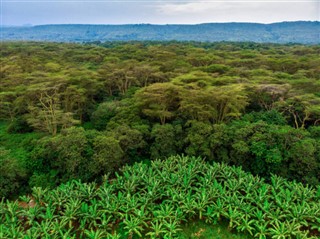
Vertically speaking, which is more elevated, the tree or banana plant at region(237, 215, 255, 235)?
the tree

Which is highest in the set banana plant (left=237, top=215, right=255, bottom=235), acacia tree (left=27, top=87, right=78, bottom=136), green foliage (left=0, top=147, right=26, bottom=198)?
acacia tree (left=27, top=87, right=78, bottom=136)

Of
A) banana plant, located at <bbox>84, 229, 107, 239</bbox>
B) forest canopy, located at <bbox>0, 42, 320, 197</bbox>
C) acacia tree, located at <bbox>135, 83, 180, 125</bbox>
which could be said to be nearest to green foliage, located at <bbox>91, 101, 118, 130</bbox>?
forest canopy, located at <bbox>0, 42, 320, 197</bbox>

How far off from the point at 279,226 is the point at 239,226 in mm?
1655

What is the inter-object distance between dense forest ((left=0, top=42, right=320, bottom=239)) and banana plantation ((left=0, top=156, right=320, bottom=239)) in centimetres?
6

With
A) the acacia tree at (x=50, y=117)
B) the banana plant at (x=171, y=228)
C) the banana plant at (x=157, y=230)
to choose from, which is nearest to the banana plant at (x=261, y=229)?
the banana plant at (x=171, y=228)

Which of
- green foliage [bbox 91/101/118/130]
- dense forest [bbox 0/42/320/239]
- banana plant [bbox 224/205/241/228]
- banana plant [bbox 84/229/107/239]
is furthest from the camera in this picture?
green foliage [bbox 91/101/118/130]

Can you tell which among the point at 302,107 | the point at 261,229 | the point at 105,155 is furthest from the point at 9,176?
the point at 302,107

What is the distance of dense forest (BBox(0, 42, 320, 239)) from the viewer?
11.7 meters

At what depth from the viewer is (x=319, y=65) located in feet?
92.6

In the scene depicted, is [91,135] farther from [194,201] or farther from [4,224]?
[194,201]

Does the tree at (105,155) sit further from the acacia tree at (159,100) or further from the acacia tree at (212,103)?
the acacia tree at (212,103)

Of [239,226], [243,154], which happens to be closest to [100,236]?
[239,226]

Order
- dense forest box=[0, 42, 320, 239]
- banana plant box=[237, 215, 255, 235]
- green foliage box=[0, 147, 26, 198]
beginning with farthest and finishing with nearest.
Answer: green foliage box=[0, 147, 26, 198] → dense forest box=[0, 42, 320, 239] → banana plant box=[237, 215, 255, 235]

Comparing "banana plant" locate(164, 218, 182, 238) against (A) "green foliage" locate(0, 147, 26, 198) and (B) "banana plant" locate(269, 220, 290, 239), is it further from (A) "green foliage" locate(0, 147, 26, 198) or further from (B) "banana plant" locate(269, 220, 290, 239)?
(A) "green foliage" locate(0, 147, 26, 198)
